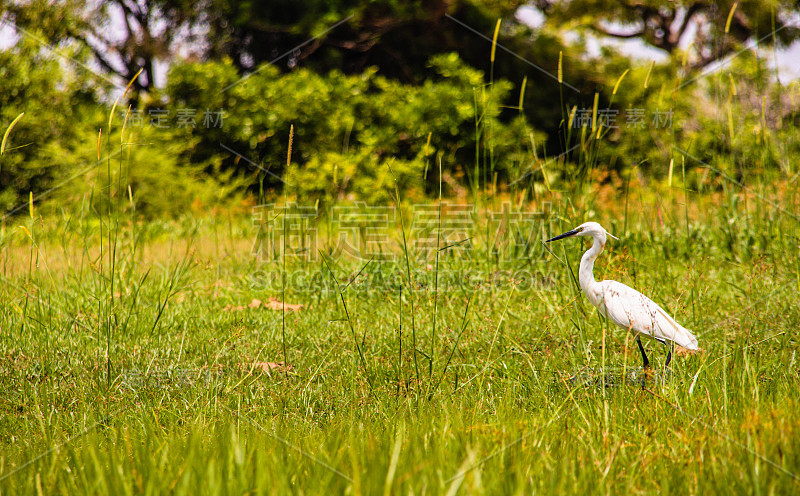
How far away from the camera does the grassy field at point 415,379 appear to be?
1.60 metres

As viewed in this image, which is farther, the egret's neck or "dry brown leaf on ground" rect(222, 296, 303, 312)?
"dry brown leaf on ground" rect(222, 296, 303, 312)

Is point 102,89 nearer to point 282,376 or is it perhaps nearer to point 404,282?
point 404,282

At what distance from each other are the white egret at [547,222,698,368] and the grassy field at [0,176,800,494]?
3.9 inches

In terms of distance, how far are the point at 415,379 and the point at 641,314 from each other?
964 millimetres

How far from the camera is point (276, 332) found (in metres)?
3.41

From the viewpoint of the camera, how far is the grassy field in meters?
1.60

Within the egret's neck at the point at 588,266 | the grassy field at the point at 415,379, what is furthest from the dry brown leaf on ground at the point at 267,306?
the egret's neck at the point at 588,266

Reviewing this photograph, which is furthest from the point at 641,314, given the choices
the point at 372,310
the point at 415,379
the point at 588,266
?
the point at 372,310

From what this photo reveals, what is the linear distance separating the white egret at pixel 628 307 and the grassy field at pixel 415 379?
98 millimetres

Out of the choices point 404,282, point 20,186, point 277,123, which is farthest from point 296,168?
point 404,282

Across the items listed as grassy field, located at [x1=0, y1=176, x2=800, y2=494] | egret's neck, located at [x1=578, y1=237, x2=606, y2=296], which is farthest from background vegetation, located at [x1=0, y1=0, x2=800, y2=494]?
egret's neck, located at [x1=578, y1=237, x2=606, y2=296]

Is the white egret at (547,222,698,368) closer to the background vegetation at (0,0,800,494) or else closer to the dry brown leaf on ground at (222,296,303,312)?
the background vegetation at (0,0,800,494)

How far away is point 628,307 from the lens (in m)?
2.42

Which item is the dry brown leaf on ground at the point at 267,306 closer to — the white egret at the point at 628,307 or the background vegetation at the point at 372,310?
the background vegetation at the point at 372,310
